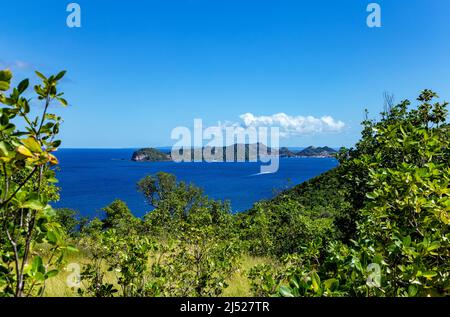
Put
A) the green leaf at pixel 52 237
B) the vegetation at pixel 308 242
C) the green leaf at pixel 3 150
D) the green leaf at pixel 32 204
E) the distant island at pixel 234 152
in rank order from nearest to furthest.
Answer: the green leaf at pixel 3 150, the green leaf at pixel 32 204, the vegetation at pixel 308 242, the green leaf at pixel 52 237, the distant island at pixel 234 152

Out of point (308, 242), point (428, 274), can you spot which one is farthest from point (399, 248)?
point (308, 242)

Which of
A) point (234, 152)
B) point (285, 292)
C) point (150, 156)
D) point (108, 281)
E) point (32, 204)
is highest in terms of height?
point (32, 204)

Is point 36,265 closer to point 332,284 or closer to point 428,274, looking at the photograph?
point 332,284

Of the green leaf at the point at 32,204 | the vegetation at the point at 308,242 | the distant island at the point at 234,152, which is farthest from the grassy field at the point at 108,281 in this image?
the distant island at the point at 234,152

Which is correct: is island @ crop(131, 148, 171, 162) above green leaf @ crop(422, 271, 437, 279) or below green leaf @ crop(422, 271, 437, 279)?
below

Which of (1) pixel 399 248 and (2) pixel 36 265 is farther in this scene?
(1) pixel 399 248

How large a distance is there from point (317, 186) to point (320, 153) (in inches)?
6311

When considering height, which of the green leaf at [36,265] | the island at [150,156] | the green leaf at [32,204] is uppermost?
the green leaf at [32,204]

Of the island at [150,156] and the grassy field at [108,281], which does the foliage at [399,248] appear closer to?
the grassy field at [108,281]

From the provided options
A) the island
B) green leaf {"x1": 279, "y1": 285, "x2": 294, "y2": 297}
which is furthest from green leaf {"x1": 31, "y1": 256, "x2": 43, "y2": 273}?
the island

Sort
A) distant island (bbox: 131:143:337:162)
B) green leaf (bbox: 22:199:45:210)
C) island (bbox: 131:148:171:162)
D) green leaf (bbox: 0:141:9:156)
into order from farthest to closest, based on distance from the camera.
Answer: island (bbox: 131:148:171:162) → distant island (bbox: 131:143:337:162) → green leaf (bbox: 22:199:45:210) → green leaf (bbox: 0:141:9:156)

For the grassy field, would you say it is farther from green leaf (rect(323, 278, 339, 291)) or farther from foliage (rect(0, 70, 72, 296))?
green leaf (rect(323, 278, 339, 291))

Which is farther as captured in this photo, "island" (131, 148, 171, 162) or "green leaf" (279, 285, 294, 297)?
"island" (131, 148, 171, 162)
